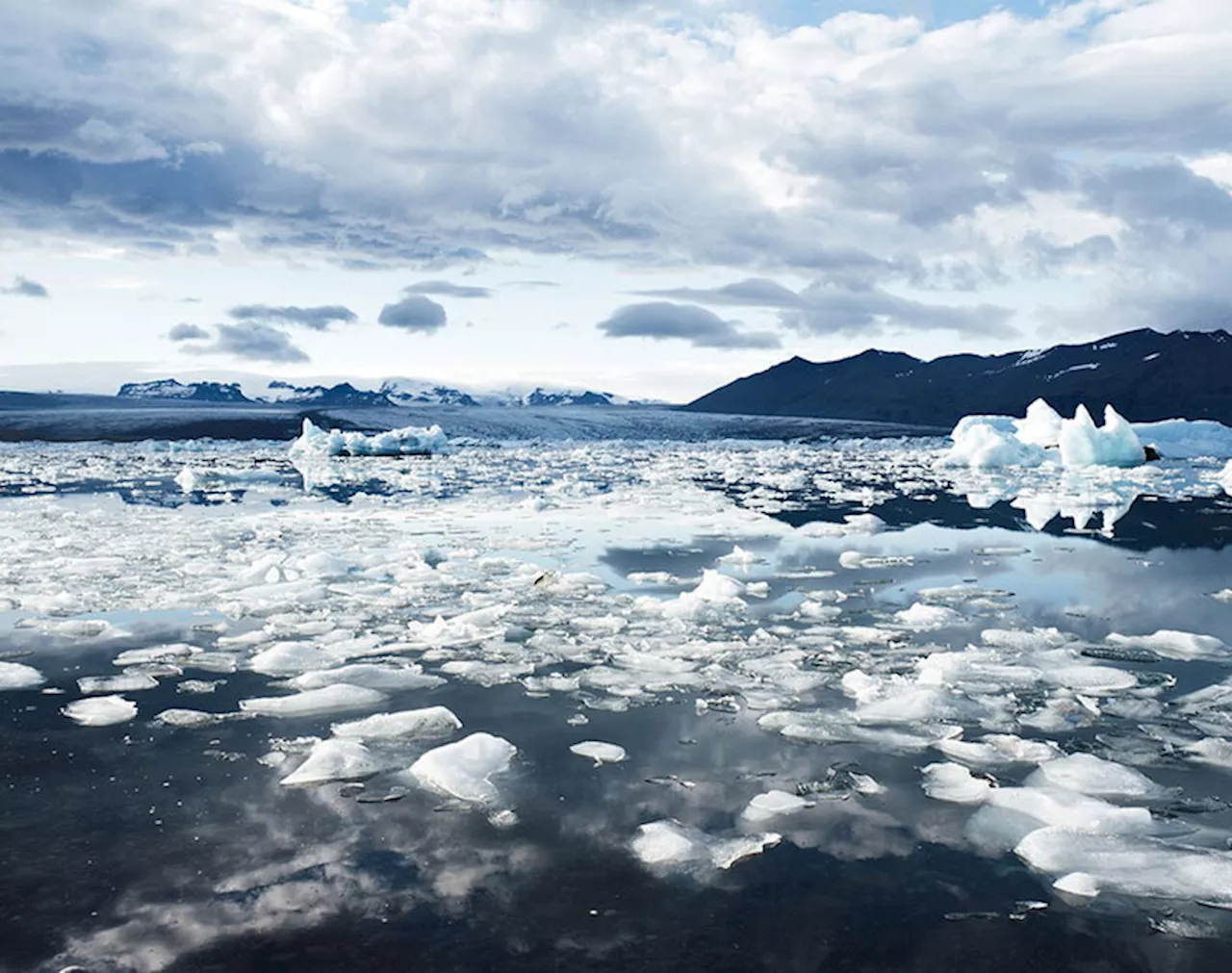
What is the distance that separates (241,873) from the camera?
3422 millimetres

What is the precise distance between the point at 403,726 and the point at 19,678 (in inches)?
102

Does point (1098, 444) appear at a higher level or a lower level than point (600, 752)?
higher

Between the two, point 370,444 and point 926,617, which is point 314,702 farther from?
point 370,444

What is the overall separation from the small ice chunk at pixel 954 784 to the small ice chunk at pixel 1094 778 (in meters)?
0.25

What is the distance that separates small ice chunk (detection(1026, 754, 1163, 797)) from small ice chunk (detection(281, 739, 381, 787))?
289 centimetres

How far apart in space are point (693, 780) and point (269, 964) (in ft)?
6.45

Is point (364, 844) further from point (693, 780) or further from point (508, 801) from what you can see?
point (693, 780)

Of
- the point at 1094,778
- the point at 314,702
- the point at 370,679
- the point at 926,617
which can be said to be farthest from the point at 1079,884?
the point at 926,617

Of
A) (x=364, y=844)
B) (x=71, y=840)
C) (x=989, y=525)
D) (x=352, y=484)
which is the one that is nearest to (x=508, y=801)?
(x=364, y=844)

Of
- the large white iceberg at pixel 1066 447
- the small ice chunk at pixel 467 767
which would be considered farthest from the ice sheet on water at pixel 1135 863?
the large white iceberg at pixel 1066 447

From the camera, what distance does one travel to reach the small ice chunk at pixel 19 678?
5.72 m

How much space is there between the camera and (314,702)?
5.44m

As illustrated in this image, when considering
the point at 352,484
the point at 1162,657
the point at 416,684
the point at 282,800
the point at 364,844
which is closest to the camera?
the point at 364,844

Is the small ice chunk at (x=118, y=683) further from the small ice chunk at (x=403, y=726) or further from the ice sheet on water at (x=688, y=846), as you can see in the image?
the ice sheet on water at (x=688, y=846)
